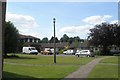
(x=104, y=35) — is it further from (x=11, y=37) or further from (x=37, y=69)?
(x=37, y=69)

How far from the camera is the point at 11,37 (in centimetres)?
5188

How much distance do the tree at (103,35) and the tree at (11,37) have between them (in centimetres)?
3078

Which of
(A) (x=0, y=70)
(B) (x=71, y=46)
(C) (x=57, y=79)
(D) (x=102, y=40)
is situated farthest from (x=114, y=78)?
(B) (x=71, y=46)

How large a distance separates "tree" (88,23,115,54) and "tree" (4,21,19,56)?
101 ft

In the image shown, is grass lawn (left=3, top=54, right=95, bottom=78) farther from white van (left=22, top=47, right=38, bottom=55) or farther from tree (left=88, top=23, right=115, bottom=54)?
tree (left=88, top=23, right=115, bottom=54)

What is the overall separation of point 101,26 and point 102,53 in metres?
7.67

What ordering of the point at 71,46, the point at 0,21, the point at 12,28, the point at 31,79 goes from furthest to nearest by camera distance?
the point at 71,46 < the point at 12,28 < the point at 31,79 < the point at 0,21

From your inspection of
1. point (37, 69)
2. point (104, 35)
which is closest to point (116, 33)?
point (104, 35)

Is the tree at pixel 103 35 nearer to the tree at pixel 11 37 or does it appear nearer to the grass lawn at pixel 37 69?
the tree at pixel 11 37

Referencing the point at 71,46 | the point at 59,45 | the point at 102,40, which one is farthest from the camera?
the point at 59,45

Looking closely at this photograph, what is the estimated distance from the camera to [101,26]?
80.1 meters

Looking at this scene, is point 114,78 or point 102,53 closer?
point 114,78

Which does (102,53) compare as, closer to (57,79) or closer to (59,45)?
(59,45)

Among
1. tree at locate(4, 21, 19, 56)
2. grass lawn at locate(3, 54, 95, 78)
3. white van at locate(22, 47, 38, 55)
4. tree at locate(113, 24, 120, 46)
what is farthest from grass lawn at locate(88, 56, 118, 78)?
tree at locate(113, 24, 120, 46)
